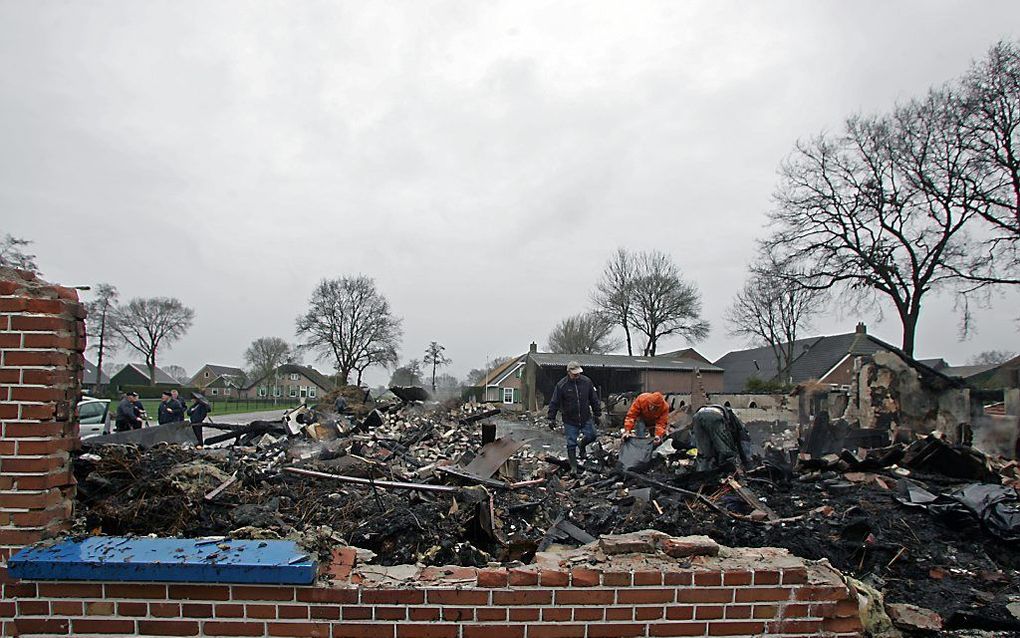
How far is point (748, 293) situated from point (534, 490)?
35354 mm

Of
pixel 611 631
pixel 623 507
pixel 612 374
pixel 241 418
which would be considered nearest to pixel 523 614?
pixel 611 631

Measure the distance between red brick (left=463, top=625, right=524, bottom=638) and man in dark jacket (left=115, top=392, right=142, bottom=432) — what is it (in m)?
11.6

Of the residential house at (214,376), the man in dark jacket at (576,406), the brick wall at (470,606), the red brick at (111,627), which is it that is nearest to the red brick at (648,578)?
the brick wall at (470,606)

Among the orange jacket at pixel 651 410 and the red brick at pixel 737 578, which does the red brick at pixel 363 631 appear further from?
the orange jacket at pixel 651 410

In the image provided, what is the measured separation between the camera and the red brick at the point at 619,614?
2.25 meters

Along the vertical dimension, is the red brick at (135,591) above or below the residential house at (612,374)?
below

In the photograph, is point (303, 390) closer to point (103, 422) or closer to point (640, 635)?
point (103, 422)

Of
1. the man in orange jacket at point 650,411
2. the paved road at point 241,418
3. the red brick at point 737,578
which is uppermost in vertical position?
the man in orange jacket at point 650,411

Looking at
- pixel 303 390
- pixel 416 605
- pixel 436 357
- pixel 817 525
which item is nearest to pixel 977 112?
pixel 817 525

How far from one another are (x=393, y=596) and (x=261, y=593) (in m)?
0.47

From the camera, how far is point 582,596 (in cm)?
224

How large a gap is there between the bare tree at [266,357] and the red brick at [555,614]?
53.7 m

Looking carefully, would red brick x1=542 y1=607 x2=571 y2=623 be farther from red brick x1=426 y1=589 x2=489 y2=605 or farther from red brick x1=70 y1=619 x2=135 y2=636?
red brick x1=70 y1=619 x2=135 y2=636

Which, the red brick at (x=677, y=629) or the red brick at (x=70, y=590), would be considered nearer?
the red brick at (x=70, y=590)
